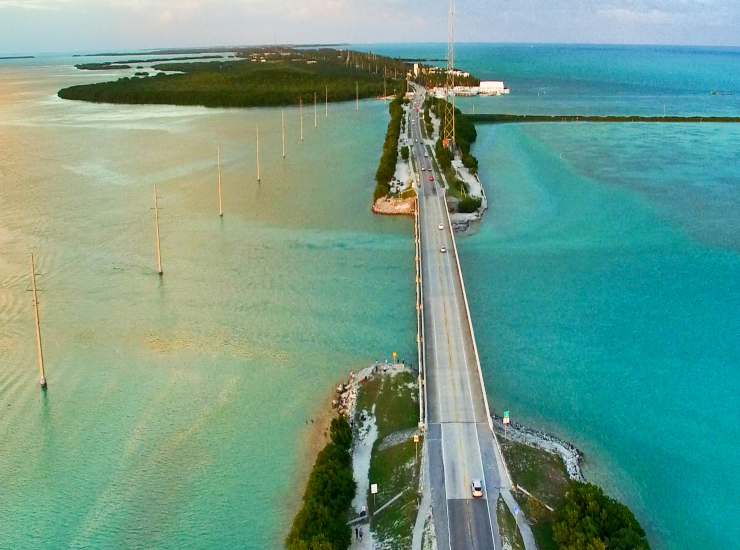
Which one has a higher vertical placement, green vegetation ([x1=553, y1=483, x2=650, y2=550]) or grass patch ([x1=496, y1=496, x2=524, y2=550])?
green vegetation ([x1=553, y1=483, x2=650, y2=550])

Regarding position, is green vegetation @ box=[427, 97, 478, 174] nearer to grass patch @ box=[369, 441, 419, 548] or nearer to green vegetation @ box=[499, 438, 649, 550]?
grass patch @ box=[369, 441, 419, 548]

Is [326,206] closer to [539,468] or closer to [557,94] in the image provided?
[539,468]

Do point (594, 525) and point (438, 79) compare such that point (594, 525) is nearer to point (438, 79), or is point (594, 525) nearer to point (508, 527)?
point (508, 527)

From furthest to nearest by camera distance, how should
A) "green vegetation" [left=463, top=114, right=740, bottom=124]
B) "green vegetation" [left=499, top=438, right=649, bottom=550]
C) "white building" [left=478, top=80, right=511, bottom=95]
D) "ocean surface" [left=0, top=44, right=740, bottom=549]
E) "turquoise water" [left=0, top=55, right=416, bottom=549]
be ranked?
"white building" [left=478, top=80, right=511, bottom=95] → "green vegetation" [left=463, top=114, right=740, bottom=124] → "ocean surface" [left=0, top=44, right=740, bottom=549] → "turquoise water" [left=0, top=55, right=416, bottom=549] → "green vegetation" [left=499, top=438, right=649, bottom=550]

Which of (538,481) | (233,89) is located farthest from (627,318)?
(233,89)

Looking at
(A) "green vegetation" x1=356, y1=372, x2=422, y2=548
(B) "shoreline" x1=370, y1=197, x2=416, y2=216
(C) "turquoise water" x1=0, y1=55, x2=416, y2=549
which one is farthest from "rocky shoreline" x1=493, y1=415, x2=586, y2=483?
(B) "shoreline" x1=370, y1=197, x2=416, y2=216
